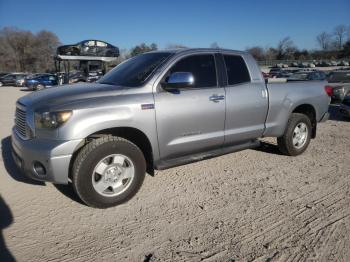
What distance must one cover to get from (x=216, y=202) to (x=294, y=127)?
2479 millimetres

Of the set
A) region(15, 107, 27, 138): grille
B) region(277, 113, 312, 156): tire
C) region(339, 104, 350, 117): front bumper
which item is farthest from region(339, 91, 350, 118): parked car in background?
region(15, 107, 27, 138): grille

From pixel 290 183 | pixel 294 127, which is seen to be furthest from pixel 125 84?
pixel 294 127

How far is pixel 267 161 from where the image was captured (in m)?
5.64

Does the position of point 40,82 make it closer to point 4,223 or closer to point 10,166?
point 10,166

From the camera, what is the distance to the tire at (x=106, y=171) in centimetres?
359

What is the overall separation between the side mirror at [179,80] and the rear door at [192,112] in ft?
0.34

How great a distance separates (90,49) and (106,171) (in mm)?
18445

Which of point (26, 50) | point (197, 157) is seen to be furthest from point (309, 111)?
point (26, 50)

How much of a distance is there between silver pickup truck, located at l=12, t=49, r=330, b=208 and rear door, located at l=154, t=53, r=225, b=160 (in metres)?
0.01

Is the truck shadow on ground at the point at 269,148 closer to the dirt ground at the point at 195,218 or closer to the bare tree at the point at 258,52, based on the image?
the dirt ground at the point at 195,218

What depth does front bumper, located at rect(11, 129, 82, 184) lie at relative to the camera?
343 cm

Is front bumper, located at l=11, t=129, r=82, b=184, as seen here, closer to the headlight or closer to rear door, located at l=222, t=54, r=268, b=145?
the headlight

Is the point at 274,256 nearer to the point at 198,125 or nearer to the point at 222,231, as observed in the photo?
the point at 222,231

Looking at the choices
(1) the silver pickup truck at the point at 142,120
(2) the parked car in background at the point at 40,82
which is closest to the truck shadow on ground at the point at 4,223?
(1) the silver pickup truck at the point at 142,120
